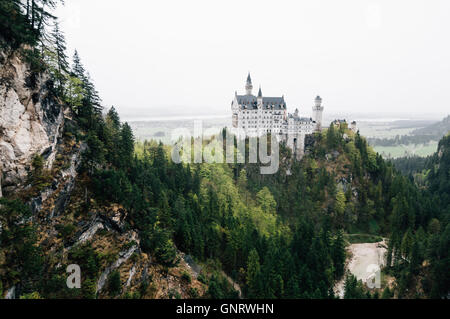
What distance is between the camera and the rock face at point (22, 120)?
25469mm

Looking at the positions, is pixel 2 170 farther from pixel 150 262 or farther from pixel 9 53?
pixel 150 262

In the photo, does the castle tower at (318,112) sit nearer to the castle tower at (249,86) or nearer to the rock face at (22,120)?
the castle tower at (249,86)

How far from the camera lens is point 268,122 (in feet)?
342

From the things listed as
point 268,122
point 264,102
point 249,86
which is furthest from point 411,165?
point 249,86

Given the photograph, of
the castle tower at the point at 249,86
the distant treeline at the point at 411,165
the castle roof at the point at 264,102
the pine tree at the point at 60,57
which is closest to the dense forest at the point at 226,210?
the pine tree at the point at 60,57

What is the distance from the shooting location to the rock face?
83.6ft

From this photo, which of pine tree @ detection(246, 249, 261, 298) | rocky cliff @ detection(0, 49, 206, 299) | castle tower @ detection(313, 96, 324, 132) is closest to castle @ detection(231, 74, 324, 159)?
castle tower @ detection(313, 96, 324, 132)

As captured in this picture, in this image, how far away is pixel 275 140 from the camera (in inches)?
3957

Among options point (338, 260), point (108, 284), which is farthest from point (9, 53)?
point (338, 260)

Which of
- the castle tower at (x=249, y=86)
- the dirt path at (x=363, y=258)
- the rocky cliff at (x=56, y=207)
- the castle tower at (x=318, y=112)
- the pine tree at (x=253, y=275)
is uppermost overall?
the castle tower at (x=249, y=86)

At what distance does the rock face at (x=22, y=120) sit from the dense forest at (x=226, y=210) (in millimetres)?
1237

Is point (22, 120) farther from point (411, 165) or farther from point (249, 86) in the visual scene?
point (411, 165)

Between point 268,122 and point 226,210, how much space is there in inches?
1975

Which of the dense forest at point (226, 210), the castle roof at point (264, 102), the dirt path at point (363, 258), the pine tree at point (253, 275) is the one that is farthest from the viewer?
the castle roof at point (264, 102)
